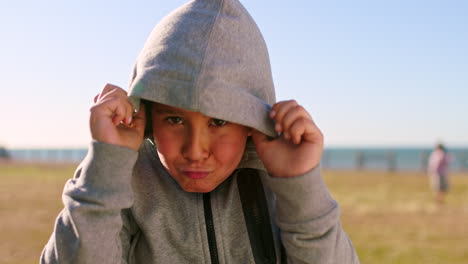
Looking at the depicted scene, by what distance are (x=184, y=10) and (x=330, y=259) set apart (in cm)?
107

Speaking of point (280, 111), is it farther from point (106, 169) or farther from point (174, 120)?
point (106, 169)

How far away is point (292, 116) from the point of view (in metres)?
1.89

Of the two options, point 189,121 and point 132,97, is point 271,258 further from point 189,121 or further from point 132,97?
point 132,97

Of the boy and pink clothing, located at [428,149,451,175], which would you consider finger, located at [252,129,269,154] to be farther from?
pink clothing, located at [428,149,451,175]

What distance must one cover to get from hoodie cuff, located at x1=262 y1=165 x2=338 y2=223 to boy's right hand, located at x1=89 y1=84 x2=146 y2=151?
53 cm

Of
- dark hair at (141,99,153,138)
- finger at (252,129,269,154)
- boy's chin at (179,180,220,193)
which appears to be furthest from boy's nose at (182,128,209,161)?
dark hair at (141,99,153,138)

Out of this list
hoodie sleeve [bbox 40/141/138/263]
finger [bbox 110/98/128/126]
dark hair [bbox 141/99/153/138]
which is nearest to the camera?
hoodie sleeve [bbox 40/141/138/263]

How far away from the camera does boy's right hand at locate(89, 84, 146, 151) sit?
1.90 metres

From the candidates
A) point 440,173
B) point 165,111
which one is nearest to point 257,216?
point 165,111

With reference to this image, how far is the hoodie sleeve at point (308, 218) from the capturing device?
1894 mm

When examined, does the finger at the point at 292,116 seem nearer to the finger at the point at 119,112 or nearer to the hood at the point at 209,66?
the hood at the point at 209,66

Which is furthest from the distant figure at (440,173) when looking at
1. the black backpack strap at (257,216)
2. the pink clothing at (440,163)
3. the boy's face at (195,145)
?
the boy's face at (195,145)

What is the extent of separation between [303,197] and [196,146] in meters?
0.41

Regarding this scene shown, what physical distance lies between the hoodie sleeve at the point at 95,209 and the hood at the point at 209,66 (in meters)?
0.25
